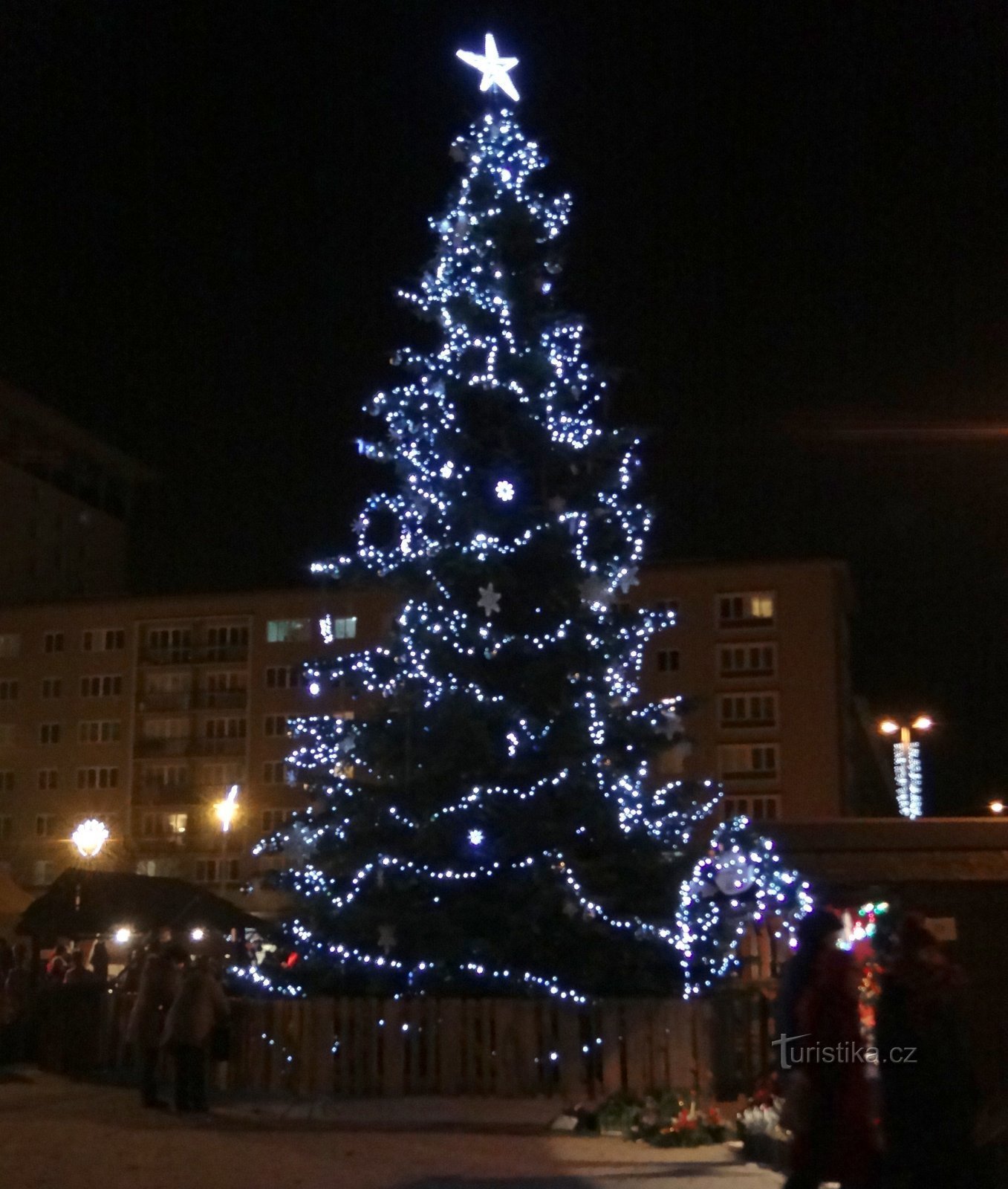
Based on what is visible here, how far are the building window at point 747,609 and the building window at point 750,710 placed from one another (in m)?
3.00

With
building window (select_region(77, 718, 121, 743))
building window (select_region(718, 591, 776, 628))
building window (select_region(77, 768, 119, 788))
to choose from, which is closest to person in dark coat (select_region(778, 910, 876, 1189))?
building window (select_region(718, 591, 776, 628))

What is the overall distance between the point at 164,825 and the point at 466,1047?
2514 inches

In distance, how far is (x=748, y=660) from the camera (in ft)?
233

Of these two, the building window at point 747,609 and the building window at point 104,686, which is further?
the building window at point 104,686

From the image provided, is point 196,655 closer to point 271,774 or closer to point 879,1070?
point 271,774

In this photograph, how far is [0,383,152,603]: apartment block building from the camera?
89438 mm

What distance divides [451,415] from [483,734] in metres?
4.00

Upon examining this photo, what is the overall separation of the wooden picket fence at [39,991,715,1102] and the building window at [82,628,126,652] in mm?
64293

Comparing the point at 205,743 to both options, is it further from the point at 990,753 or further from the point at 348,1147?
the point at 348,1147

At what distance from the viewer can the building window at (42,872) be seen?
76.0m

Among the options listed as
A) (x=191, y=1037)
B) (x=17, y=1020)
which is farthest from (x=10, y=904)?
(x=191, y=1037)

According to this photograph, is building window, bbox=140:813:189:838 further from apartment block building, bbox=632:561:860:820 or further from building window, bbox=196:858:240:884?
apartment block building, bbox=632:561:860:820

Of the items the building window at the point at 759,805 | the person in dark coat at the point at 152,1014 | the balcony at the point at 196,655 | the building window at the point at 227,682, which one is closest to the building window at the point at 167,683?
the balcony at the point at 196,655

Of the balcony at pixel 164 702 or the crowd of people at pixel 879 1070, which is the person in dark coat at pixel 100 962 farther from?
the balcony at pixel 164 702
